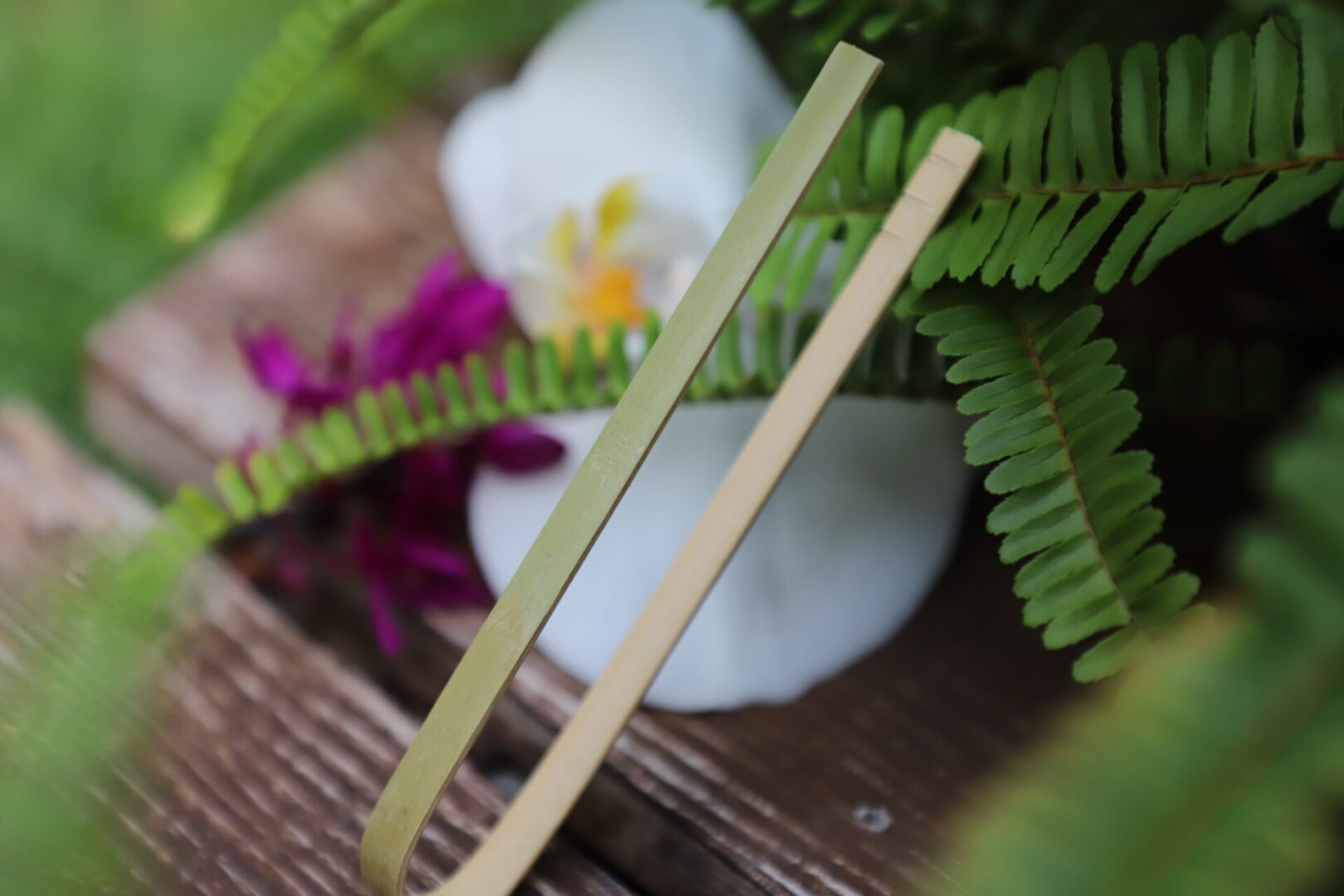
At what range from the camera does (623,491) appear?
0.40 metres

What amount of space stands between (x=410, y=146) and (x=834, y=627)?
0.52m

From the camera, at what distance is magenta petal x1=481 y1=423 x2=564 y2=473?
2.07 feet

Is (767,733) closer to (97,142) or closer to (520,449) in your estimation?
(520,449)

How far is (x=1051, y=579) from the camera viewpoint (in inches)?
16.1

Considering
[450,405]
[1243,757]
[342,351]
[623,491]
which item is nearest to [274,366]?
[342,351]

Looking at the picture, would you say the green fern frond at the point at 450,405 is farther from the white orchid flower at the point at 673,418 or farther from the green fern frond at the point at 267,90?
the green fern frond at the point at 267,90

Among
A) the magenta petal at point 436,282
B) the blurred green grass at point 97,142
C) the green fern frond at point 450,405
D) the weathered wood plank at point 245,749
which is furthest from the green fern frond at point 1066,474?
the blurred green grass at point 97,142

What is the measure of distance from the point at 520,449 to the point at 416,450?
64mm

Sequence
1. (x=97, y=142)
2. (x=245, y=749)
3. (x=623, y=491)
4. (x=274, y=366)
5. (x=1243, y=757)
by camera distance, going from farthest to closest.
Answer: (x=97, y=142) → (x=274, y=366) → (x=245, y=749) → (x=623, y=491) → (x=1243, y=757)

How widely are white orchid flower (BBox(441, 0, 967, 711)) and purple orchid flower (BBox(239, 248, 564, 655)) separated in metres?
0.02

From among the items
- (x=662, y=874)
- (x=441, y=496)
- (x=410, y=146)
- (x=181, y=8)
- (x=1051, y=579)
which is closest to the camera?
(x=1051, y=579)

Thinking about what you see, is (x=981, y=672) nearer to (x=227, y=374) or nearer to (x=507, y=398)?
(x=507, y=398)

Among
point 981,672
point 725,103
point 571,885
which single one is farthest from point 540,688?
point 725,103

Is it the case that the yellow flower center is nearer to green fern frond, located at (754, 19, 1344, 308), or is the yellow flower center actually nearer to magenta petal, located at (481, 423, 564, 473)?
magenta petal, located at (481, 423, 564, 473)
